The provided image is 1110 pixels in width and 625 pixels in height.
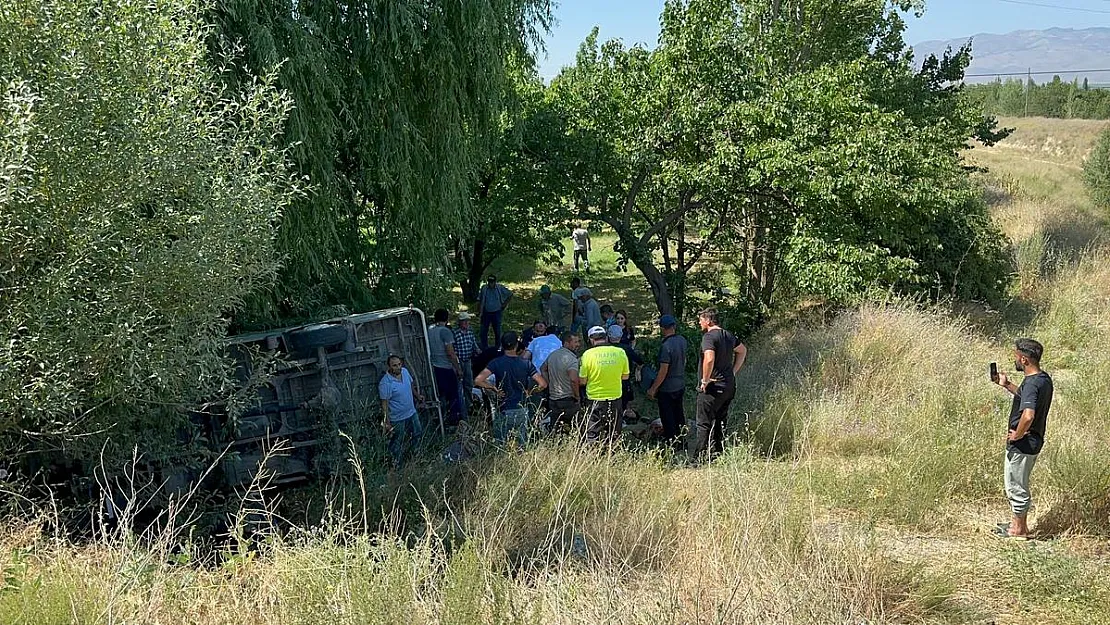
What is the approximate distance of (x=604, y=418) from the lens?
712 cm

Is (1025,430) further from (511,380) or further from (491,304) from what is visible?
(491,304)

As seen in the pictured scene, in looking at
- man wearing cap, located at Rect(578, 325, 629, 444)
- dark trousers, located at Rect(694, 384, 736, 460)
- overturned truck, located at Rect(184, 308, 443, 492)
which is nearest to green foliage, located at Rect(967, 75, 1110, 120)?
dark trousers, located at Rect(694, 384, 736, 460)

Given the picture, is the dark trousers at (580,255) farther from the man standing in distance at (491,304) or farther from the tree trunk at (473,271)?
the man standing in distance at (491,304)

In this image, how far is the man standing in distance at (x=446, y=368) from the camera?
8.70m

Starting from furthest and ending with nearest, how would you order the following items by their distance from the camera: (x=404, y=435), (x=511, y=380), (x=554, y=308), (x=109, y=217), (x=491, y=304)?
(x=491, y=304) → (x=554, y=308) → (x=511, y=380) → (x=404, y=435) → (x=109, y=217)

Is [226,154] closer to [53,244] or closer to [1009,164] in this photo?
[53,244]

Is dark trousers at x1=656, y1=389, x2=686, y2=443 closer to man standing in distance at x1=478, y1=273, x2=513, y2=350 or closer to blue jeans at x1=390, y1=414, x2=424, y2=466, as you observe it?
blue jeans at x1=390, y1=414, x2=424, y2=466

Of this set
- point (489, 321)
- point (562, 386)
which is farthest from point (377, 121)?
point (489, 321)

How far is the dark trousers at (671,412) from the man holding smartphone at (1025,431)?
10.3 ft

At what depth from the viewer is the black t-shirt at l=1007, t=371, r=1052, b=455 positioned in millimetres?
5105

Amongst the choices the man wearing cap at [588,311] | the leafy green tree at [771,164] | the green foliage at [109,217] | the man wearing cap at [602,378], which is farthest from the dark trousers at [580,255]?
the green foliage at [109,217]

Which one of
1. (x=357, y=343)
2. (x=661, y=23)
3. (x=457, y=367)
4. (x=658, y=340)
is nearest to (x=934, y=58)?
(x=661, y=23)

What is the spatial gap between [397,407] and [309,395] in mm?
964

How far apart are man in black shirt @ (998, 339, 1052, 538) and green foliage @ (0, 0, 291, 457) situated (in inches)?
214
